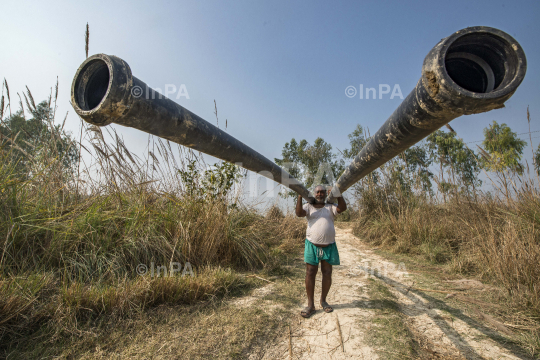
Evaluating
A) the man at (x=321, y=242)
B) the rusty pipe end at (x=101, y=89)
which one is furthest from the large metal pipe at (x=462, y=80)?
the man at (x=321, y=242)

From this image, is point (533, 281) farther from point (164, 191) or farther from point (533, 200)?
point (164, 191)

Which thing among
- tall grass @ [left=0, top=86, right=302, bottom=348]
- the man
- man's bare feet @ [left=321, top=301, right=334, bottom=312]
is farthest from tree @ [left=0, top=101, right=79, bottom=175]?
man's bare feet @ [left=321, top=301, right=334, bottom=312]

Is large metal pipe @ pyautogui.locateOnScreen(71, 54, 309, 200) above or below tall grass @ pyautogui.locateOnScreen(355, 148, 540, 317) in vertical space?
above

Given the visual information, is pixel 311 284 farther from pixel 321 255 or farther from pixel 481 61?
pixel 481 61

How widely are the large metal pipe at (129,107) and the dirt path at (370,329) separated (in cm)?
191

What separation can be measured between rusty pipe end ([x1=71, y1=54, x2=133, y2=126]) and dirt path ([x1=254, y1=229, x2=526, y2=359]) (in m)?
2.06

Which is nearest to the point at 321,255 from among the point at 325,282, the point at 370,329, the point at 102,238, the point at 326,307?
the point at 325,282

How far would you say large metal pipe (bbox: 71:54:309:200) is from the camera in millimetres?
617

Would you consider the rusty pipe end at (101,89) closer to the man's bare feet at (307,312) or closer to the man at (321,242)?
the man at (321,242)

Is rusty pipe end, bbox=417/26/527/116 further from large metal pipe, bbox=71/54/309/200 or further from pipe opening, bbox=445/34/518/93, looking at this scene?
large metal pipe, bbox=71/54/309/200

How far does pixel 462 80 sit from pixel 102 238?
347 cm

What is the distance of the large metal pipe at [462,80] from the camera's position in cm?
59

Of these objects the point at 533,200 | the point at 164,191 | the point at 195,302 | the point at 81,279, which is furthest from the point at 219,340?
the point at 533,200

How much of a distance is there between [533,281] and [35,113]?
21.1 ft
